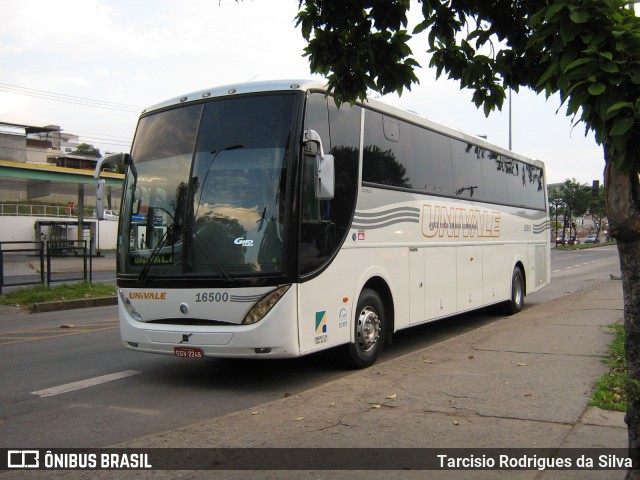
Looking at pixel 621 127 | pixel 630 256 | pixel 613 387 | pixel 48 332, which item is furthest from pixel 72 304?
pixel 621 127

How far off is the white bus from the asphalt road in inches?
20.4

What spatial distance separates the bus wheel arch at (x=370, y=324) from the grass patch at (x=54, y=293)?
429 inches

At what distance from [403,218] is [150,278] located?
12.5 ft

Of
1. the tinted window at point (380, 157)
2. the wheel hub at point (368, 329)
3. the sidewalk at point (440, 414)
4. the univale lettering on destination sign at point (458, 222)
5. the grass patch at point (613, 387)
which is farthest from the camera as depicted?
the univale lettering on destination sign at point (458, 222)

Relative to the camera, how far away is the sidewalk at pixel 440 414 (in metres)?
4.81

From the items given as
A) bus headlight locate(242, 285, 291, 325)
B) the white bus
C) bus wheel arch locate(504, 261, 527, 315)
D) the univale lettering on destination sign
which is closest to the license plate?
the white bus

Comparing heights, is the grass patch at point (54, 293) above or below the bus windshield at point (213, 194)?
below

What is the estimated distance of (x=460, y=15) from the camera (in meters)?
4.69

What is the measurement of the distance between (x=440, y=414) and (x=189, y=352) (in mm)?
2895

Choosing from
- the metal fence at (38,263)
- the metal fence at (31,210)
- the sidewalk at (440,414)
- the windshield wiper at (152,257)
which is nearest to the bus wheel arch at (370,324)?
the sidewalk at (440,414)

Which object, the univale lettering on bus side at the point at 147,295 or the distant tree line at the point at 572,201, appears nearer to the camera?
the univale lettering on bus side at the point at 147,295

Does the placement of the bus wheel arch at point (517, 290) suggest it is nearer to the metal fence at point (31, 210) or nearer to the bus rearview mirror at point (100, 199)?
the bus rearview mirror at point (100, 199)

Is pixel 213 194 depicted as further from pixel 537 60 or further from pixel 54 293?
pixel 54 293

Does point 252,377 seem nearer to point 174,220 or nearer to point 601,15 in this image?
point 174,220
